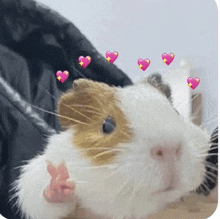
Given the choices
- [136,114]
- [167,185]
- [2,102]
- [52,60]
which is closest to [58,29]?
[52,60]

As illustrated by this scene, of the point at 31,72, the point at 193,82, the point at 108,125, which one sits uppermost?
the point at 193,82

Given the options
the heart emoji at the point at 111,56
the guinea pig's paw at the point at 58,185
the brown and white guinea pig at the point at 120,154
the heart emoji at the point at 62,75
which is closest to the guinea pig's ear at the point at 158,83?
the brown and white guinea pig at the point at 120,154

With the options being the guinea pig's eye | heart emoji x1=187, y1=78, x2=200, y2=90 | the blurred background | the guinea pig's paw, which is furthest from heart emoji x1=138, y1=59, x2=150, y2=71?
the guinea pig's paw

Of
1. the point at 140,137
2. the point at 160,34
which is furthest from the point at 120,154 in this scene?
the point at 160,34

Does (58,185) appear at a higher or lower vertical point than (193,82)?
lower

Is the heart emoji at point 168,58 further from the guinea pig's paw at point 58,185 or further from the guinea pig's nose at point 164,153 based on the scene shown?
the guinea pig's paw at point 58,185

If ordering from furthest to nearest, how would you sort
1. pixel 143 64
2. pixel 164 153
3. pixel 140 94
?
pixel 143 64 → pixel 140 94 → pixel 164 153

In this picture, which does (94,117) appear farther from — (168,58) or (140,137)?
(168,58)
